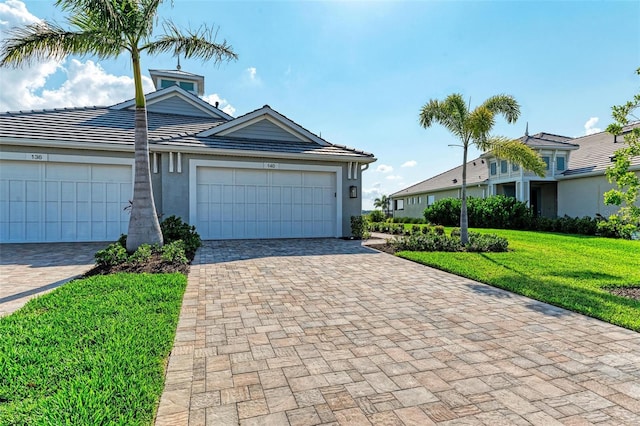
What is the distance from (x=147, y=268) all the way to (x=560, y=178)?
2326 centimetres

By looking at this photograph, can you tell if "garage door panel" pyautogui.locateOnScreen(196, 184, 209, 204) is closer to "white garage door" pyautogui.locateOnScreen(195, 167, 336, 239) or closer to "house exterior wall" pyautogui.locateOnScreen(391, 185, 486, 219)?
"white garage door" pyautogui.locateOnScreen(195, 167, 336, 239)

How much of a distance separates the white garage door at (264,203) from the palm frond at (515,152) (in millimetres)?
5536

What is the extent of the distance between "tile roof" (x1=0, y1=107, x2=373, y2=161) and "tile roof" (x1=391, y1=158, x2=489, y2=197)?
1658cm

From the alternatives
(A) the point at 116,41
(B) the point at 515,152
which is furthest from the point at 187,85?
(B) the point at 515,152

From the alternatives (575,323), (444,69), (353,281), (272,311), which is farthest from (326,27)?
(575,323)

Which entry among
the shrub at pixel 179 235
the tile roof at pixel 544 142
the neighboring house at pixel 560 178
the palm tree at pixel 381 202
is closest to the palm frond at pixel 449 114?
the shrub at pixel 179 235

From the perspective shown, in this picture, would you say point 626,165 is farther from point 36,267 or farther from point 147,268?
point 36,267

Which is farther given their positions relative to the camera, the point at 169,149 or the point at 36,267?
the point at 169,149

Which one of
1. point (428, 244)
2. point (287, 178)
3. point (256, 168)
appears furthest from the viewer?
point (287, 178)

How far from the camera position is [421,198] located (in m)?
32.0

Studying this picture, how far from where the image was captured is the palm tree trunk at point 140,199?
24.5 feet

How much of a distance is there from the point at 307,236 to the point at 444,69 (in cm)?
774

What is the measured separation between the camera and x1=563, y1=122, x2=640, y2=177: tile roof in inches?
754

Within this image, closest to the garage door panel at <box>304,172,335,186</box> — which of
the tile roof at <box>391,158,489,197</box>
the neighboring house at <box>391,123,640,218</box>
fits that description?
the neighboring house at <box>391,123,640,218</box>
